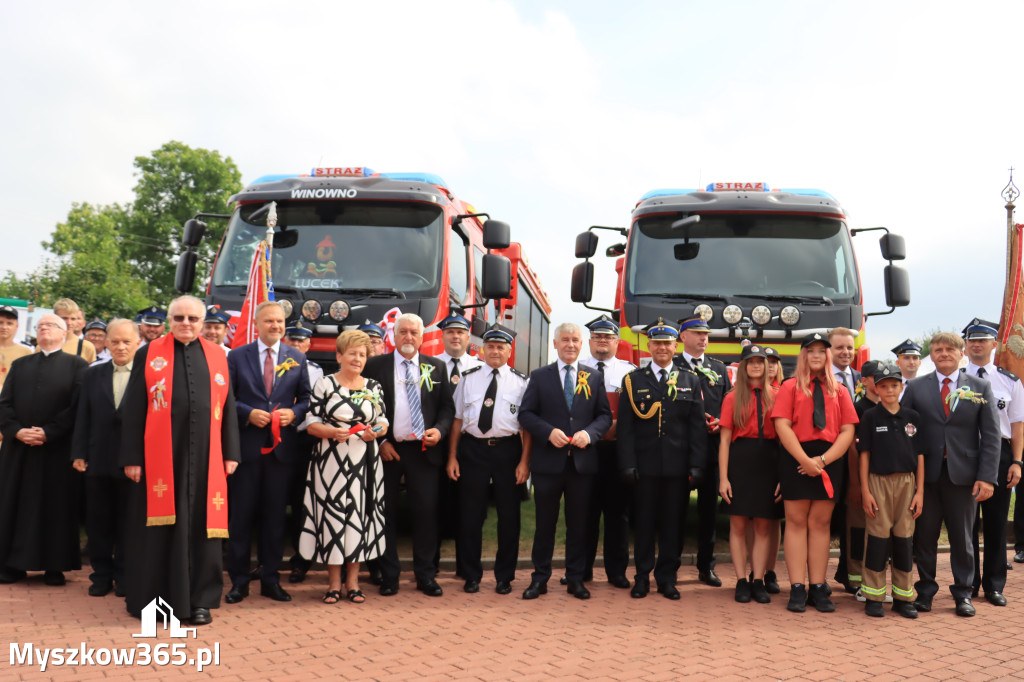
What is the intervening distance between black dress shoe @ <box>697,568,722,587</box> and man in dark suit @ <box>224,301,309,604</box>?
3.43m

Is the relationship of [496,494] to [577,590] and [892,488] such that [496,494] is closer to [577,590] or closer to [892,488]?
[577,590]

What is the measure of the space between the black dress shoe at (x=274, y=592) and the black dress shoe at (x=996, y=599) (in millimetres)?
5419

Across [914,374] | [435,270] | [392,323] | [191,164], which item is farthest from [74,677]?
[191,164]

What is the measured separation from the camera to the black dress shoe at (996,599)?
22.2 ft

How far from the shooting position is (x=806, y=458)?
6395 millimetres

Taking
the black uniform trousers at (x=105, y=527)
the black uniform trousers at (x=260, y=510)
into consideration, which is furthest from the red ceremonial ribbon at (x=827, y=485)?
the black uniform trousers at (x=105, y=527)

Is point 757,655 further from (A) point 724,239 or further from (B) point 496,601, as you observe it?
(A) point 724,239

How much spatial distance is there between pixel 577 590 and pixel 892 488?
2.50 meters

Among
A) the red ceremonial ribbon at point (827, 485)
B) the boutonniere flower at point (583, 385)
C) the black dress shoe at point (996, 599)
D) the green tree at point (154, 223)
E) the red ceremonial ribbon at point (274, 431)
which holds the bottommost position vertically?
the black dress shoe at point (996, 599)

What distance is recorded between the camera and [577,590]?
680 centimetres

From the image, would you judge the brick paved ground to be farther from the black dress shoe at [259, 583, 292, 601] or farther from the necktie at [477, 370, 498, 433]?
the necktie at [477, 370, 498, 433]

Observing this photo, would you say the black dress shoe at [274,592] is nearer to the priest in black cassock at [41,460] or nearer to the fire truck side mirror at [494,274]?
the priest in black cassock at [41,460]

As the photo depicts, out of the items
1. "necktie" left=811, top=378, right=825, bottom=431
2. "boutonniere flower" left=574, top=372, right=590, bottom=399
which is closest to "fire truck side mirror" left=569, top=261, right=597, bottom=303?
"boutonniere flower" left=574, top=372, right=590, bottom=399

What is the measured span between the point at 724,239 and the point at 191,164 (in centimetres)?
3299
